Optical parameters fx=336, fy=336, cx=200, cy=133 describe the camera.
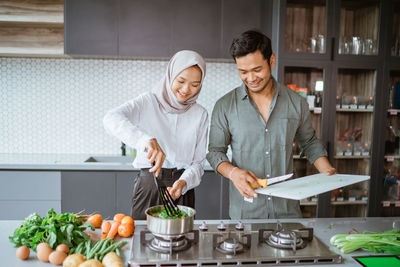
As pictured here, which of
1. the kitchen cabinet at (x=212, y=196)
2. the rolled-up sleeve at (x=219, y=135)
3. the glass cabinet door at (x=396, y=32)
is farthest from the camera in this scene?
the glass cabinet door at (x=396, y=32)

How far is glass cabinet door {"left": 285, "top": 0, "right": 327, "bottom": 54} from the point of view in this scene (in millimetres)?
3123

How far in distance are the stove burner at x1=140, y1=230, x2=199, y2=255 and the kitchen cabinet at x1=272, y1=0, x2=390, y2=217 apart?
2093 millimetres

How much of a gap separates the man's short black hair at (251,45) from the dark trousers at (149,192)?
706mm

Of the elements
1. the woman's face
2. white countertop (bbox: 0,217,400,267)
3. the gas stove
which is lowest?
white countertop (bbox: 0,217,400,267)

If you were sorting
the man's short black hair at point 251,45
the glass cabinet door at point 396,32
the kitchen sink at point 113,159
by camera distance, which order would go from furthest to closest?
the kitchen sink at point 113,159
the glass cabinet door at point 396,32
the man's short black hair at point 251,45

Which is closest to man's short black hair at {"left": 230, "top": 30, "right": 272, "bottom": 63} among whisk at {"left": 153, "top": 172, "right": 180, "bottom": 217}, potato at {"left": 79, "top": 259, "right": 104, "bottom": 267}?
whisk at {"left": 153, "top": 172, "right": 180, "bottom": 217}

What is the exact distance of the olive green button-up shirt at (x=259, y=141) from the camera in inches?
70.5

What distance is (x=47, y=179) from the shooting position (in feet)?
9.43

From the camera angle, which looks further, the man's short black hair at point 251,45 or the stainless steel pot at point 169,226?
the man's short black hair at point 251,45

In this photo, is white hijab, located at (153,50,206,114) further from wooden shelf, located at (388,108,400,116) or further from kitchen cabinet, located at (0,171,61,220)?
wooden shelf, located at (388,108,400,116)

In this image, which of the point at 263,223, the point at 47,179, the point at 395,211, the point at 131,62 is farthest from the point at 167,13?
the point at 395,211

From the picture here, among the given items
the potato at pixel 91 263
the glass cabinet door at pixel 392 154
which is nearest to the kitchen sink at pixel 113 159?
the potato at pixel 91 263

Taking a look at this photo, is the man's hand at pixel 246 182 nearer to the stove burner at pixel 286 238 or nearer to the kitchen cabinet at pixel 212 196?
the stove burner at pixel 286 238

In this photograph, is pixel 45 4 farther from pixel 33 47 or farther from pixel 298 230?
pixel 298 230
